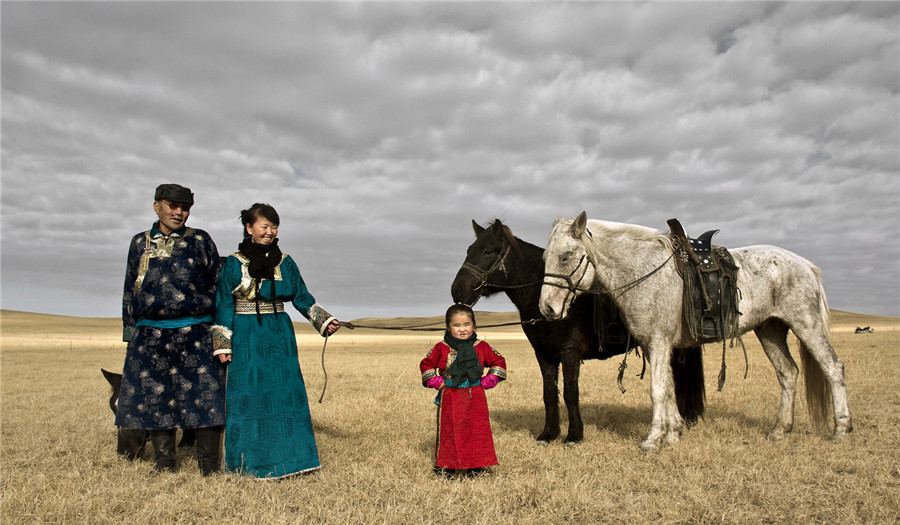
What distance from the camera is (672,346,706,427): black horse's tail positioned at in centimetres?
727

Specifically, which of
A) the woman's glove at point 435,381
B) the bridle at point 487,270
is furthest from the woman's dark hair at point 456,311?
the bridle at point 487,270

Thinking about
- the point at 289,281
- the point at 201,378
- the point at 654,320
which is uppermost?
the point at 289,281

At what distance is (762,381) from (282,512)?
11.4 meters

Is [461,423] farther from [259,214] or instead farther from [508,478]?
[259,214]

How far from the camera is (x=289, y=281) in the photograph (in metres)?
5.09

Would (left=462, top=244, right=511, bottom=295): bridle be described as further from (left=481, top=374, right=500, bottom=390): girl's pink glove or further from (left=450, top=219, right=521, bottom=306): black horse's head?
(left=481, top=374, right=500, bottom=390): girl's pink glove

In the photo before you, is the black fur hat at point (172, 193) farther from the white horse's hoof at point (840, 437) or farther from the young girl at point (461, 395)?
the white horse's hoof at point (840, 437)

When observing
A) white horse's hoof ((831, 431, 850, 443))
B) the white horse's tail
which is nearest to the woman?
white horse's hoof ((831, 431, 850, 443))

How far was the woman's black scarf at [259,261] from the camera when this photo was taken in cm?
484

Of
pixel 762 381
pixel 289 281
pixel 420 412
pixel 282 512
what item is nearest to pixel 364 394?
pixel 420 412

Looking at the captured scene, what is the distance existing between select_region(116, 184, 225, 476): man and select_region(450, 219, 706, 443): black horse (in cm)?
277

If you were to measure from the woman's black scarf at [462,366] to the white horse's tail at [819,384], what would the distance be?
446cm

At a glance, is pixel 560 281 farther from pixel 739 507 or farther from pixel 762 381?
pixel 762 381

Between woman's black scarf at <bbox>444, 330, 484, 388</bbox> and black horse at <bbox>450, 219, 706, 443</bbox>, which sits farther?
black horse at <bbox>450, 219, 706, 443</bbox>
